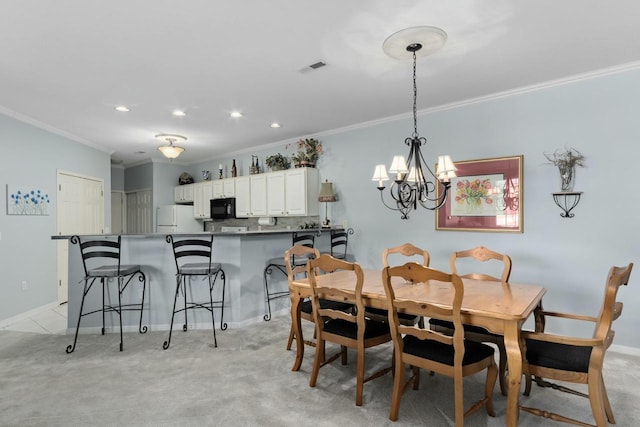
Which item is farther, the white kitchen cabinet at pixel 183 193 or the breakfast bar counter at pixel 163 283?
the white kitchen cabinet at pixel 183 193

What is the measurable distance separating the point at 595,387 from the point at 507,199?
2.23 metres

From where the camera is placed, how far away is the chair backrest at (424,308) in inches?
75.1

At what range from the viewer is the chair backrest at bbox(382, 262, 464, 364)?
6.26ft

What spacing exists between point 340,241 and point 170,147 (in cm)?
281

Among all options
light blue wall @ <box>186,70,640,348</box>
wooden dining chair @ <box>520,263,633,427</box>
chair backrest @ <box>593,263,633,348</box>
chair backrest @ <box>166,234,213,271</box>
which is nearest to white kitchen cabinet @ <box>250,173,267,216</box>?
chair backrest @ <box>166,234,213,271</box>

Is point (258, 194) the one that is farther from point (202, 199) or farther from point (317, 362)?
point (317, 362)

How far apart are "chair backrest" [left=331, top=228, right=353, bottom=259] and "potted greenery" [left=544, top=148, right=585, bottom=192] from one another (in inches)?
101

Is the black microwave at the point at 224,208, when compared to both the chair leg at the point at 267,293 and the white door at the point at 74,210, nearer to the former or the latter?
the white door at the point at 74,210

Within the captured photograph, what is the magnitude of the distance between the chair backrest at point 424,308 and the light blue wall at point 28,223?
4.59 m

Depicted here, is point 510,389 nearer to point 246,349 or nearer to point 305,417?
point 305,417

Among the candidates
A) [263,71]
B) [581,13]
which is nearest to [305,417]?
[263,71]

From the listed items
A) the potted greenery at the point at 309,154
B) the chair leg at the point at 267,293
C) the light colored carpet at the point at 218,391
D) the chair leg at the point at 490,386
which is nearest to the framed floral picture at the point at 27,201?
the light colored carpet at the point at 218,391

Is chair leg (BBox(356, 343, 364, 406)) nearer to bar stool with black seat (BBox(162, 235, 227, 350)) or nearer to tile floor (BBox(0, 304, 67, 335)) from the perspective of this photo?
bar stool with black seat (BBox(162, 235, 227, 350))

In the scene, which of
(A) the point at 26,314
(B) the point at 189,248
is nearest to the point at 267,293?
(B) the point at 189,248
